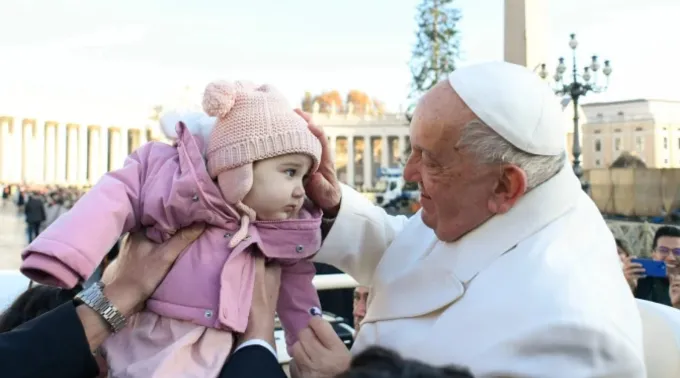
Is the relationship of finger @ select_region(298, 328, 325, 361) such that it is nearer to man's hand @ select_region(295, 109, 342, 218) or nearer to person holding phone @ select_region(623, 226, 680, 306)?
man's hand @ select_region(295, 109, 342, 218)

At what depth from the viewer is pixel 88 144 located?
4866cm

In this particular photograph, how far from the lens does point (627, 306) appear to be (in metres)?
1.20

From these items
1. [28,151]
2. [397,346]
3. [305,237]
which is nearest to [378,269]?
[305,237]

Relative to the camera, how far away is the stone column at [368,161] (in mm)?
58781

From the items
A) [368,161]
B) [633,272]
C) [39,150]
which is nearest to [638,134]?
[368,161]

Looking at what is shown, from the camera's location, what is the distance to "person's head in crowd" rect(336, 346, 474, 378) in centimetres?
84

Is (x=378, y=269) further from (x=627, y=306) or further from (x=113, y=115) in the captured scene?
(x=113, y=115)

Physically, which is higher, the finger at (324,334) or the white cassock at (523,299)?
the white cassock at (523,299)

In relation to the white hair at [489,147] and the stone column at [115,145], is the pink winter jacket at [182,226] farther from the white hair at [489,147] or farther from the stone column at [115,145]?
the stone column at [115,145]

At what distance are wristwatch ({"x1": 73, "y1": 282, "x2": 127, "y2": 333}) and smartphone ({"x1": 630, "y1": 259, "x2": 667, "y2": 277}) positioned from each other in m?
3.50

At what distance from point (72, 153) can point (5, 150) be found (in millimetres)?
4983

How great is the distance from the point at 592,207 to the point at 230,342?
35.9 inches

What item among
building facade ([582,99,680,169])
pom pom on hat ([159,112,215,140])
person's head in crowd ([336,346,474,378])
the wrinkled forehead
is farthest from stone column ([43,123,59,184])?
person's head in crowd ([336,346,474,378])

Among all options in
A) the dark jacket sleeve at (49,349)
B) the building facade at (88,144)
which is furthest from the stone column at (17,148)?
the dark jacket sleeve at (49,349)
